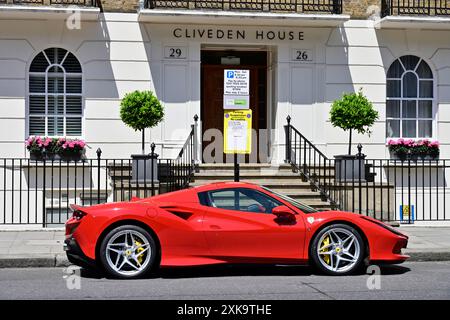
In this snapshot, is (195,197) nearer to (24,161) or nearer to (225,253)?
(225,253)

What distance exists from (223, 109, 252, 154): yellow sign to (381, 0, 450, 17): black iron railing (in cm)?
628

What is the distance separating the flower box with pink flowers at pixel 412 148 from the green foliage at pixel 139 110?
234 inches

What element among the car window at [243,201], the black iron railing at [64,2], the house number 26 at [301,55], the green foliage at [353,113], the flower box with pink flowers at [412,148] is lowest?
the car window at [243,201]

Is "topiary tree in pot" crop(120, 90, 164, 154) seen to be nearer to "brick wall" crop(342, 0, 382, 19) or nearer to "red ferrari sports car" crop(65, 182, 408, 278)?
"brick wall" crop(342, 0, 382, 19)

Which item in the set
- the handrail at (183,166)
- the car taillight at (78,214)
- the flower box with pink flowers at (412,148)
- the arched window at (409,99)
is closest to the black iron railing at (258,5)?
the arched window at (409,99)

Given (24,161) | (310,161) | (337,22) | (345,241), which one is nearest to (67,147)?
(24,161)

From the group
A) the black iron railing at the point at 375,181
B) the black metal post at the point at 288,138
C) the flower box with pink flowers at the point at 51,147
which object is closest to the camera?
the black iron railing at the point at 375,181

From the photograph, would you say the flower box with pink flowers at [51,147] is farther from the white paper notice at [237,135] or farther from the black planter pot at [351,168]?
the black planter pot at [351,168]

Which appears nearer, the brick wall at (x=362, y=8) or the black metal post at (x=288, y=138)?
the black metal post at (x=288, y=138)

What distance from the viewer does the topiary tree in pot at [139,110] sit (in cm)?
1677

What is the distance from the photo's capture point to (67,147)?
59.6 ft

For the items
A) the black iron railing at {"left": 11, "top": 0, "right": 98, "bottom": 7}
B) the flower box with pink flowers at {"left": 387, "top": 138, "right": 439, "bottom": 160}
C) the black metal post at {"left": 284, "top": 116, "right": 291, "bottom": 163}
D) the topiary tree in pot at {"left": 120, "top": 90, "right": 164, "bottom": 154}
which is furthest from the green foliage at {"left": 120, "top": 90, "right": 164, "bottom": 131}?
the flower box with pink flowers at {"left": 387, "top": 138, "right": 439, "bottom": 160}

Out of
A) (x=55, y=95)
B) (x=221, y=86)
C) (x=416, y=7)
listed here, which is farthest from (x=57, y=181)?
(x=416, y=7)

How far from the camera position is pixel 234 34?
18906 mm
